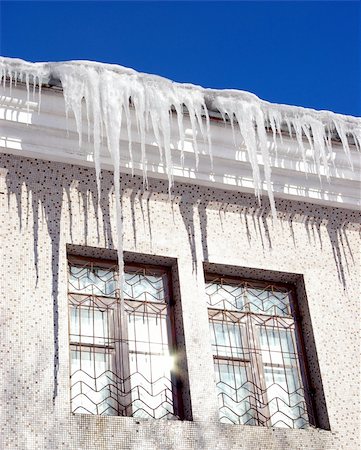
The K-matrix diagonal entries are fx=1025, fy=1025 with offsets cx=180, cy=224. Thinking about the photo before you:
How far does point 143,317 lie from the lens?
743cm

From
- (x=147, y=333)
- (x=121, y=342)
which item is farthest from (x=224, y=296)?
(x=121, y=342)

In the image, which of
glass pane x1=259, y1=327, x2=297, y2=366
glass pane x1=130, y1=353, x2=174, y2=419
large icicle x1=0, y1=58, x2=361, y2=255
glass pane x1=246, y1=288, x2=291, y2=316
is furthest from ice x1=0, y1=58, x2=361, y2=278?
glass pane x1=259, y1=327, x2=297, y2=366

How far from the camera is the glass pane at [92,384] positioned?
22.7 feet

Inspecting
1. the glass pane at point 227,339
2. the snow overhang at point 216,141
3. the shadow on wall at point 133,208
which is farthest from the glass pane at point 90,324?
the snow overhang at point 216,141

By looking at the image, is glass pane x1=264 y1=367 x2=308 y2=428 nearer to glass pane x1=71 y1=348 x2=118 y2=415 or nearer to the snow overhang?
glass pane x1=71 y1=348 x2=118 y2=415

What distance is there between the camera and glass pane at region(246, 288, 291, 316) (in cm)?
787

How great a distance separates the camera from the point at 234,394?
7387 mm

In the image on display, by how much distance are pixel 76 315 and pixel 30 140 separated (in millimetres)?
1363

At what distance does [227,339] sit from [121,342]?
86 centimetres

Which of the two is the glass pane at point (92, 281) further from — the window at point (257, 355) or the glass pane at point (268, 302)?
the glass pane at point (268, 302)

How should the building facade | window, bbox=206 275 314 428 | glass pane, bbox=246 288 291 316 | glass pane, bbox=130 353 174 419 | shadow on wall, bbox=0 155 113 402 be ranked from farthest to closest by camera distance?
glass pane, bbox=246 288 291 316
window, bbox=206 275 314 428
shadow on wall, bbox=0 155 113 402
glass pane, bbox=130 353 174 419
the building facade

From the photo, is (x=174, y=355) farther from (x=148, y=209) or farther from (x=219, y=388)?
(x=148, y=209)

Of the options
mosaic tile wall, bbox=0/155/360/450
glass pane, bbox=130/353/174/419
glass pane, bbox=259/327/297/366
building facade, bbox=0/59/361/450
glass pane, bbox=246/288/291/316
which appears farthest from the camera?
glass pane, bbox=246/288/291/316

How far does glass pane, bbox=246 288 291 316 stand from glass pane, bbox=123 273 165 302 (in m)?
0.72
